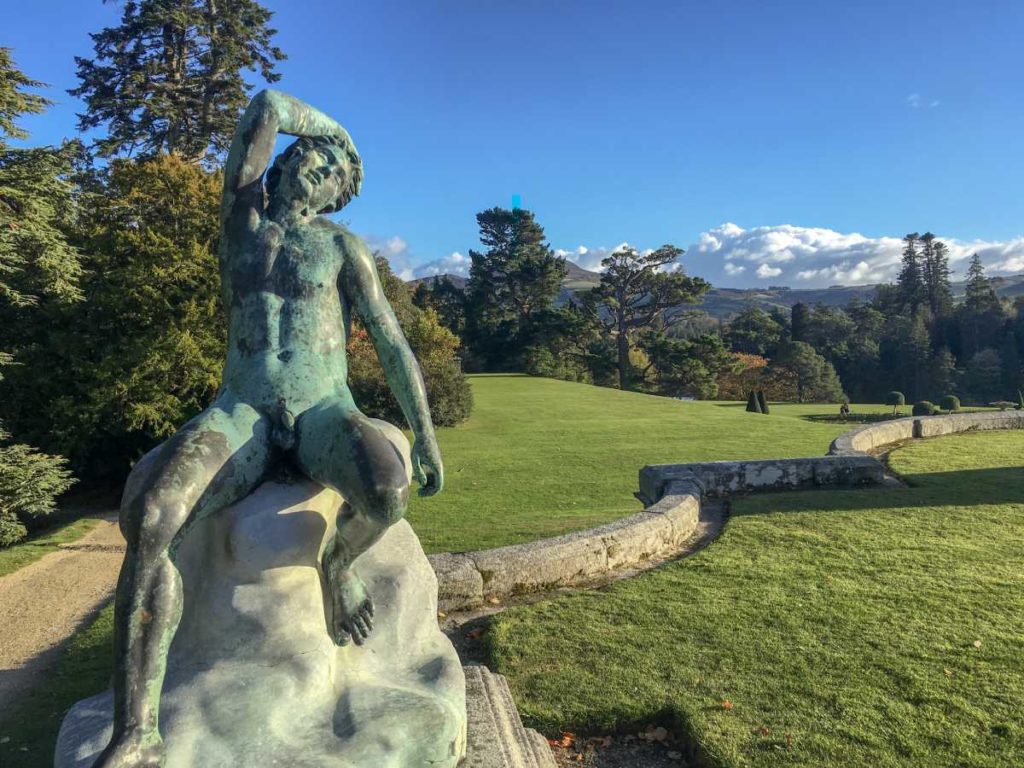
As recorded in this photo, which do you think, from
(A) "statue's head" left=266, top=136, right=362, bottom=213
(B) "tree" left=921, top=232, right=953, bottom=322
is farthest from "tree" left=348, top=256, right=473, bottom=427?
(B) "tree" left=921, top=232, right=953, bottom=322

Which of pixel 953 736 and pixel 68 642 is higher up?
pixel 953 736

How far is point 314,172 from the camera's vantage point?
2.95 m

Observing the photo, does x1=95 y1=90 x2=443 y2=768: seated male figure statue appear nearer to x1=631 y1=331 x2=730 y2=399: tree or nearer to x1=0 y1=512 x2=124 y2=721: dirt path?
x1=0 y1=512 x2=124 y2=721: dirt path

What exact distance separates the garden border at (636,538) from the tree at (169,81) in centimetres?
2086

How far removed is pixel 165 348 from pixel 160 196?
12.1 feet

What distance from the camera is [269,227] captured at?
2.86m

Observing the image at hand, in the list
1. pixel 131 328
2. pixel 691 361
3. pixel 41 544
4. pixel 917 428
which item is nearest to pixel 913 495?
pixel 917 428

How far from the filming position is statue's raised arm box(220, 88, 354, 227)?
285cm

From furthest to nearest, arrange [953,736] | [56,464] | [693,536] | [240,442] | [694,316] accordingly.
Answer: [694,316] → [56,464] → [693,536] → [953,736] → [240,442]

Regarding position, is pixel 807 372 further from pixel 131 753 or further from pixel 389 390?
pixel 131 753

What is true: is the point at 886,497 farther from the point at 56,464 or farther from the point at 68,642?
the point at 56,464

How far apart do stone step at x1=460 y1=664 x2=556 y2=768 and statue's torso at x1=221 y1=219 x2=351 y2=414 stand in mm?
1607

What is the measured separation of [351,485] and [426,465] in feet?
1.83

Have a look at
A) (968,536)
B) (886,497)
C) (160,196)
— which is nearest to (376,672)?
(968,536)
